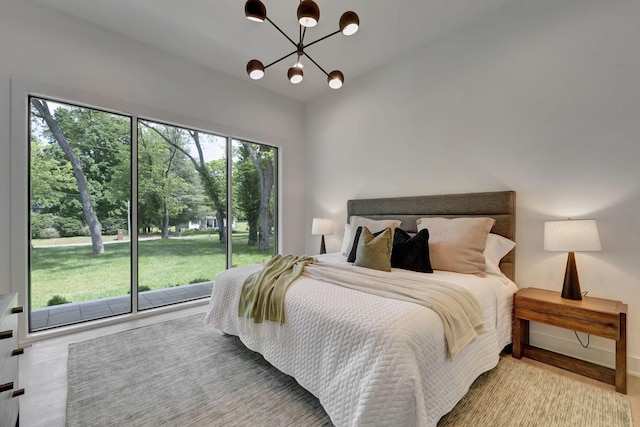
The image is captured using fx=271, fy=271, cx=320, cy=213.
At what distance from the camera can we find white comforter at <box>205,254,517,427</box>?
1166 mm

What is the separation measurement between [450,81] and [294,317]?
2866 mm

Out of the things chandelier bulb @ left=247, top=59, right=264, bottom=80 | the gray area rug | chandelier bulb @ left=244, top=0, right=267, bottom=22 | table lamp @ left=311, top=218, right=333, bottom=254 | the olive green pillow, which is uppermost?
chandelier bulb @ left=244, top=0, right=267, bottom=22

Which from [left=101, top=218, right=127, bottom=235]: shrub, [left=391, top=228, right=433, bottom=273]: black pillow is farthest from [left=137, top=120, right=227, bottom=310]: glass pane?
[left=391, top=228, right=433, bottom=273]: black pillow

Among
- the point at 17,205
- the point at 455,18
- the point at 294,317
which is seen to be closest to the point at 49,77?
A: the point at 17,205

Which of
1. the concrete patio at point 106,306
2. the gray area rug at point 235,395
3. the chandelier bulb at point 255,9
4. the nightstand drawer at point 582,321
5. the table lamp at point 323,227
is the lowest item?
the gray area rug at point 235,395

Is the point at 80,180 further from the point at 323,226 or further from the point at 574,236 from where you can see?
the point at 574,236

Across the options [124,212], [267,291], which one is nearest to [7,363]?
[267,291]

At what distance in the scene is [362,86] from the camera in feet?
12.3

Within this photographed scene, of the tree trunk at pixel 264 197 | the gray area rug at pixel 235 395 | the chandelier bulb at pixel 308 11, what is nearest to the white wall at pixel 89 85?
the tree trunk at pixel 264 197

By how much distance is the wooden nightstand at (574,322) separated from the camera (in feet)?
5.69

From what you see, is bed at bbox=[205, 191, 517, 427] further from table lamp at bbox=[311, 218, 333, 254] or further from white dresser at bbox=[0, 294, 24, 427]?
table lamp at bbox=[311, 218, 333, 254]

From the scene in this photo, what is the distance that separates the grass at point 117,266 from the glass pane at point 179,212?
1 cm

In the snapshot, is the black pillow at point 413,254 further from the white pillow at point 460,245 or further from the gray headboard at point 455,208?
the gray headboard at point 455,208

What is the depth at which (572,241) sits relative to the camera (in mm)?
1945
